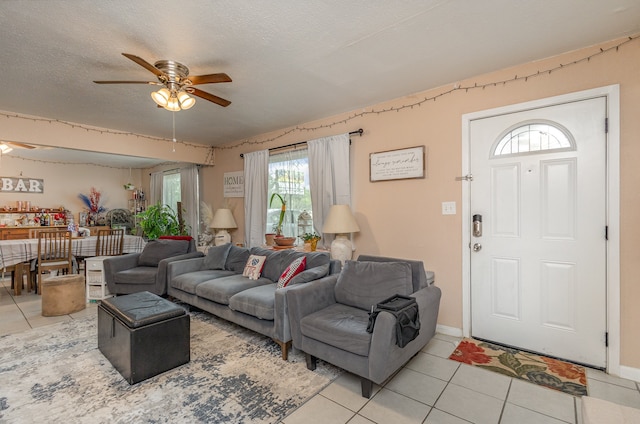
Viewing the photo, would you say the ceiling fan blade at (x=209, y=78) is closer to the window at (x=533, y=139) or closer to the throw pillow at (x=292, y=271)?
the throw pillow at (x=292, y=271)

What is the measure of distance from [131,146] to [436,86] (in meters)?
4.40

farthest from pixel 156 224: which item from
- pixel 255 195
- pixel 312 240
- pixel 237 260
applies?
pixel 312 240

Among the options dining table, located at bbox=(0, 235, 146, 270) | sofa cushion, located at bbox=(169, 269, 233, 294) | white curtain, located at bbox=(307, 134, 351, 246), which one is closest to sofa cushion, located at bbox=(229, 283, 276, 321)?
sofa cushion, located at bbox=(169, 269, 233, 294)

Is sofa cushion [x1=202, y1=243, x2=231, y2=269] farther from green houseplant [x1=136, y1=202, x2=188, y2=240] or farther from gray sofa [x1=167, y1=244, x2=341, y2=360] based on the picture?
green houseplant [x1=136, y1=202, x2=188, y2=240]

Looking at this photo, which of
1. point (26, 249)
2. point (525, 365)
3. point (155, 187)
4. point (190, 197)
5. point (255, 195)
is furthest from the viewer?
point (155, 187)

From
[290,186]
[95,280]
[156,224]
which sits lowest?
[95,280]

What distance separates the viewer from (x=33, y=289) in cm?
468

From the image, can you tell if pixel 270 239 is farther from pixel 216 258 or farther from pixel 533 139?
pixel 533 139

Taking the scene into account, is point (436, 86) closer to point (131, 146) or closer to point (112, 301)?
point (112, 301)

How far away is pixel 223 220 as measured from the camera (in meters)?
5.05

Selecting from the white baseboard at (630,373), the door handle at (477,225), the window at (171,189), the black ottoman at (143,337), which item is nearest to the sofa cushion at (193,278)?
the black ottoman at (143,337)

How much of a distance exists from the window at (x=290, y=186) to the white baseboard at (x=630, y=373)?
11.0 ft

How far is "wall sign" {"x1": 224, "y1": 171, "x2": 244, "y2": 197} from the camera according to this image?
17.1ft

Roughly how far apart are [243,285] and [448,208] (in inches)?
87.9
